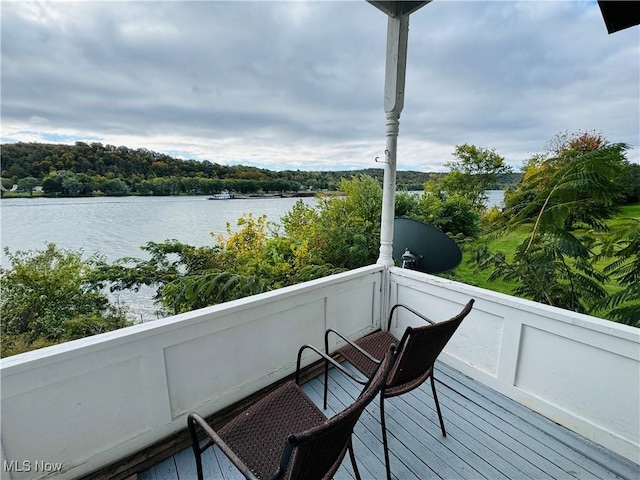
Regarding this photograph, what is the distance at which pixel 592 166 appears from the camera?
88.2 inches

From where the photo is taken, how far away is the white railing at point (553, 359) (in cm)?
148

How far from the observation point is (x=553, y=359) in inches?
68.1

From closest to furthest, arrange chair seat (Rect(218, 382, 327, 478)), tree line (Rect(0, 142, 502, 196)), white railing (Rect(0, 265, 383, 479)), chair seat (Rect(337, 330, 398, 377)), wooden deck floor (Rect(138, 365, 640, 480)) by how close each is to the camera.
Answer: chair seat (Rect(218, 382, 327, 478)) → white railing (Rect(0, 265, 383, 479)) → wooden deck floor (Rect(138, 365, 640, 480)) → chair seat (Rect(337, 330, 398, 377)) → tree line (Rect(0, 142, 502, 196))

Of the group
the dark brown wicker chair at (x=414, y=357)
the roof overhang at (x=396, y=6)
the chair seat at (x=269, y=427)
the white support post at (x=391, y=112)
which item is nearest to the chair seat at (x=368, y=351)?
the dark brown wicker chair at (x=414, y=357)

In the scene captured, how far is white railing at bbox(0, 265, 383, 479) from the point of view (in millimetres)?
1158

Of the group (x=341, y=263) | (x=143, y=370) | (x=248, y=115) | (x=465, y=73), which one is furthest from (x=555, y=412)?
(x=248, y=115)

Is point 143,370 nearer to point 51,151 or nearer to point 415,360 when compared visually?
point 415,360

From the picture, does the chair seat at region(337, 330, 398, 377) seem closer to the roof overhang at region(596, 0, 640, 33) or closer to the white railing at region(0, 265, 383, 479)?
the white railing at region(0, 265, 383, 479)

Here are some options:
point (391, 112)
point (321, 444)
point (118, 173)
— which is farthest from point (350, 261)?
point (321, 444)

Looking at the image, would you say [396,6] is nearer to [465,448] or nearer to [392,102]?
[392,102]

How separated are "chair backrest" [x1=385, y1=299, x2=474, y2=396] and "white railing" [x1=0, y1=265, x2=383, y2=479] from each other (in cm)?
91

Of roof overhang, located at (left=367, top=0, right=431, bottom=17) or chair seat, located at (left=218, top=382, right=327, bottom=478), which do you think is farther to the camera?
roof overhang, located at (left=367, top=0, right=431, bottom=17)

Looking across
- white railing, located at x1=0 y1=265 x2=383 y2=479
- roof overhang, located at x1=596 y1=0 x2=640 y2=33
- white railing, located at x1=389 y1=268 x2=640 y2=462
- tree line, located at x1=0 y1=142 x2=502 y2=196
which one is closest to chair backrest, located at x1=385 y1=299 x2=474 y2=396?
white railing, located at x1=389 y1=268 x2=640 y2=462

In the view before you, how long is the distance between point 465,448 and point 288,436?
1286mm
